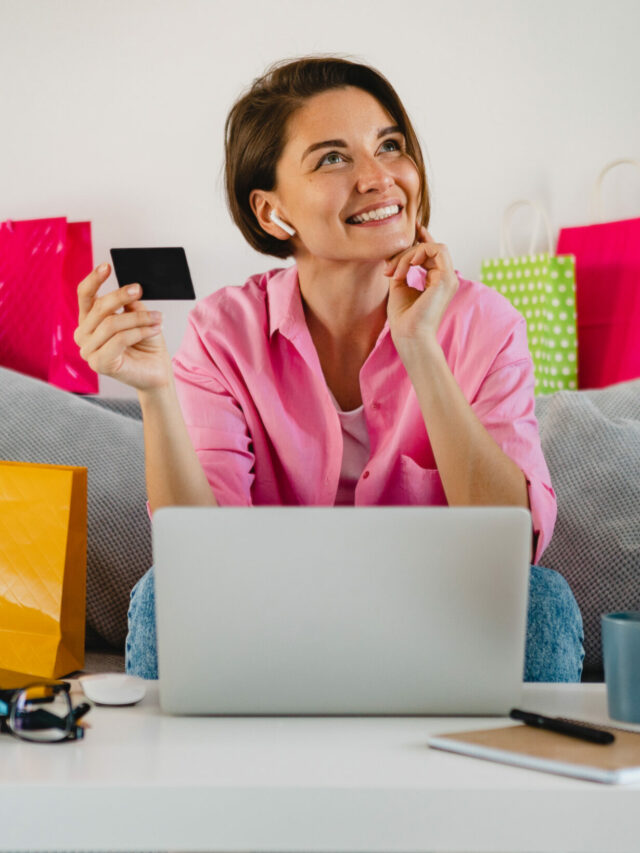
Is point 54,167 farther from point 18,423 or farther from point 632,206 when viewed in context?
point 632,206

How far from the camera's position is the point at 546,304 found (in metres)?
2.42

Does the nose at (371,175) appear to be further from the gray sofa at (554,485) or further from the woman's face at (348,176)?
the gray sofa at (554,485)

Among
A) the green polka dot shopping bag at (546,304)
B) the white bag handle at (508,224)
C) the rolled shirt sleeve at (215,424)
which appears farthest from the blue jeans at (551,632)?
the white bag handle at (508,224)

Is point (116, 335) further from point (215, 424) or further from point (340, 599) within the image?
point (340, 599)

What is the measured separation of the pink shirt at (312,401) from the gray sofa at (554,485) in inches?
12.4

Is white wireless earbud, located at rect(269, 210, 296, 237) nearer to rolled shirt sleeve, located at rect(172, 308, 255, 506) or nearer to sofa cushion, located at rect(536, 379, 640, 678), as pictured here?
rolled shirt sleeve, located at rect(172, 308, 255, 506)

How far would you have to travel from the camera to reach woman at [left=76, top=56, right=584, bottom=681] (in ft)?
4.39

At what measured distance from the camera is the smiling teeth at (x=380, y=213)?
1505 millimetres

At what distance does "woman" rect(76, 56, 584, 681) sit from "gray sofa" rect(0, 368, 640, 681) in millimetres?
318

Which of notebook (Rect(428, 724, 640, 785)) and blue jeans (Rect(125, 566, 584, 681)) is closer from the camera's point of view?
notebook (Rect(428, 724, 640, 785))

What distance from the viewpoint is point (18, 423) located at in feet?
6.09

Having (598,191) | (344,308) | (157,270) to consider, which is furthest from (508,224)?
(157,270)

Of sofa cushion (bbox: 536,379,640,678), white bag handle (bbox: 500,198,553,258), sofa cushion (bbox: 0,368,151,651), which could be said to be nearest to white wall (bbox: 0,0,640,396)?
white bag handle (bbox: 500,198,553,258)

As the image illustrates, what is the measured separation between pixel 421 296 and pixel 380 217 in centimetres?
18
